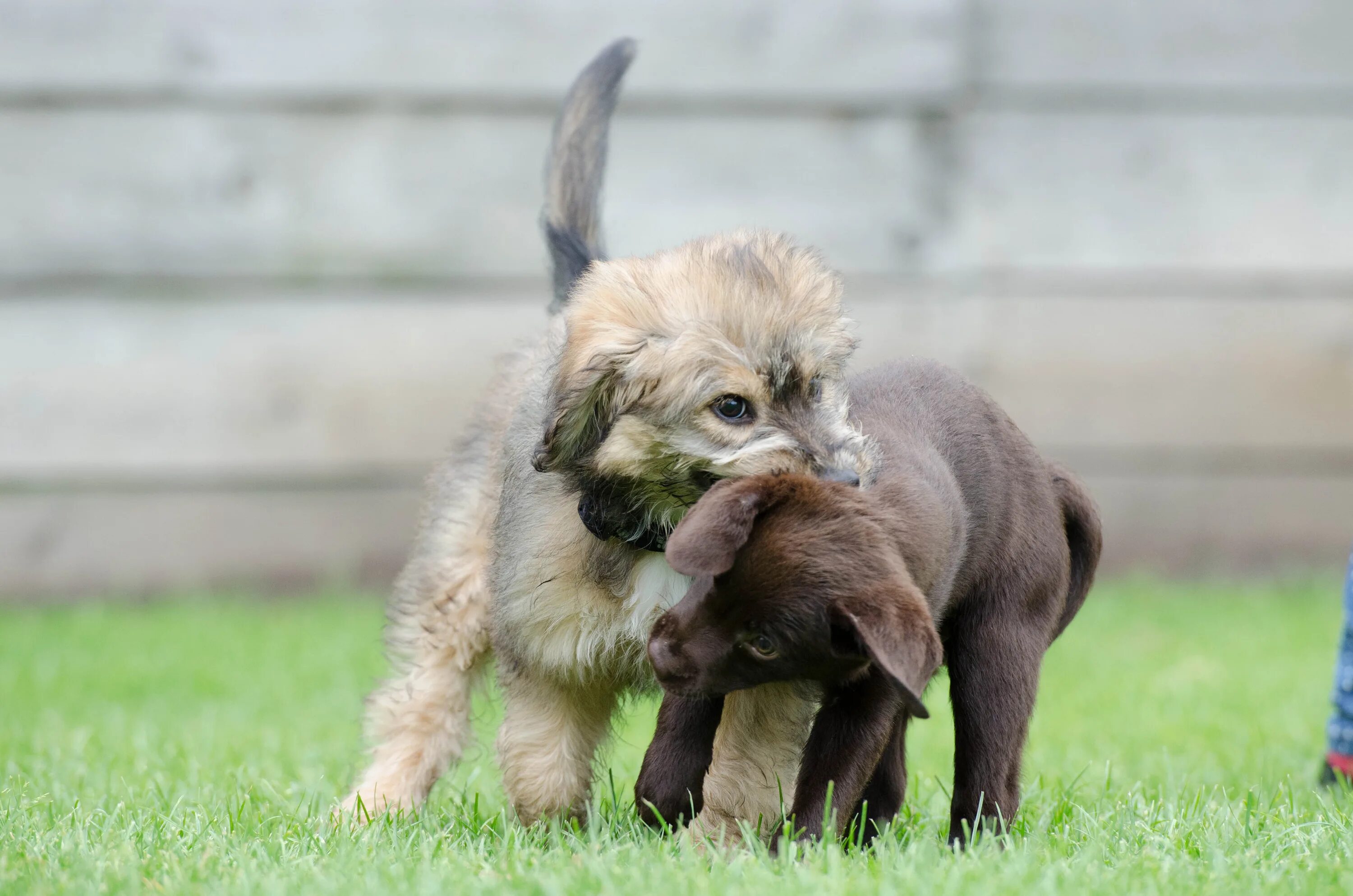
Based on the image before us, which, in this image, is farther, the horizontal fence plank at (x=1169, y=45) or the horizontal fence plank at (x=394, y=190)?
the horizontal fence plank at (x=1169, y=45)

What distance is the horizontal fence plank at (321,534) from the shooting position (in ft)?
23.9

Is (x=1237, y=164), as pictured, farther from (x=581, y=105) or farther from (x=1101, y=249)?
(x=581, y=105)

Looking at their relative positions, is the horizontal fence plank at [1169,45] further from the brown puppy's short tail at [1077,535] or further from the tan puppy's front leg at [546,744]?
the tan puppy's front leg at [546,744]

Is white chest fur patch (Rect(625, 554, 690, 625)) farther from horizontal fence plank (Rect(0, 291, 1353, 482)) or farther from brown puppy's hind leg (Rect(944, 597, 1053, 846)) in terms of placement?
horizontal fence plank (Rect(0, 291, 1353, 482))

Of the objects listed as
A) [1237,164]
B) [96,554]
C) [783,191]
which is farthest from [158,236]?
[1237,164]

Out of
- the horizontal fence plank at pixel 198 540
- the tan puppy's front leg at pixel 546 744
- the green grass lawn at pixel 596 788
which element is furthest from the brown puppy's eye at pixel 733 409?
the horizontal fence plank at pixel 198 540

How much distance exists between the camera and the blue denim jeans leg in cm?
382

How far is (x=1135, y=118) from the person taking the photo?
294 inches

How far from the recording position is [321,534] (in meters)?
7.44

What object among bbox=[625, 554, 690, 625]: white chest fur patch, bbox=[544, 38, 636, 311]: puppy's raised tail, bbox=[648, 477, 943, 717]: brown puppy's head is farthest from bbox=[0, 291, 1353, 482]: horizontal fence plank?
bbox=[648, 477, 943, 717]: brown puppy's head

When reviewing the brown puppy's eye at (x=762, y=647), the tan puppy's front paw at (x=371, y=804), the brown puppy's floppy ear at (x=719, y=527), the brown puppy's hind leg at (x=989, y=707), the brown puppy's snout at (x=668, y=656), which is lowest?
the tan puppy's front paw at (x=371, y=804)

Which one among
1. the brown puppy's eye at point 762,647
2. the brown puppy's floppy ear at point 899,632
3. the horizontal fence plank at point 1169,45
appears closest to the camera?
the brown puppy's floppy ear at point 899,632

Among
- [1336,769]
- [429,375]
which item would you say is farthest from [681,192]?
[1336,769]

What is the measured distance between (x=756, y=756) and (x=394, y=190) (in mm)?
4959
